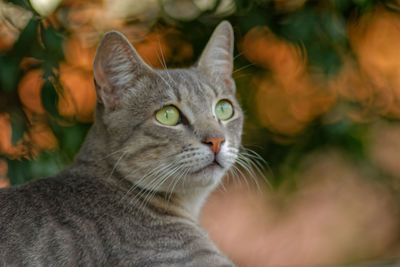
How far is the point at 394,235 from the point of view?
16.5 feet

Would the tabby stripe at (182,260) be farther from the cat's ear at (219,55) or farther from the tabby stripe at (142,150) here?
the cat's ear at (219,55)

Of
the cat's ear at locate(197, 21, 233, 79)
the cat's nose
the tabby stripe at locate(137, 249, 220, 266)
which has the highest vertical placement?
the cat's ear at locate(197, 21, 233, 79)

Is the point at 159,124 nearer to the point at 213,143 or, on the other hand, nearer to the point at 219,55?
the point at 213,143

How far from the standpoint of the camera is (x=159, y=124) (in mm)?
2477

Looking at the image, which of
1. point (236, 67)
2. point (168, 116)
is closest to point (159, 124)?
point (168, 116)

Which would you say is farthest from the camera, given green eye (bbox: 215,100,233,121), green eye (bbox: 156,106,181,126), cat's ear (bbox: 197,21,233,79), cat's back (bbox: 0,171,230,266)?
cat's ear (bbox: 197,21,233,79)

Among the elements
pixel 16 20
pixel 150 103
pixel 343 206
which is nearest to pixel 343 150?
pixel 343 206

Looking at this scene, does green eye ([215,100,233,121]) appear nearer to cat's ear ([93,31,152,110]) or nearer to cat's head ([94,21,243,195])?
cat's head ([94,21,243,195])

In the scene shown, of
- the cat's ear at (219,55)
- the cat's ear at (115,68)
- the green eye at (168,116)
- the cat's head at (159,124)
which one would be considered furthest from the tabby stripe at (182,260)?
the cat's ear at (219,55)

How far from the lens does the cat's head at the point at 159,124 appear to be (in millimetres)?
2398

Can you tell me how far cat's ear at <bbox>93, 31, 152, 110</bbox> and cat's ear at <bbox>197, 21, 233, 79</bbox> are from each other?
470 millimetres

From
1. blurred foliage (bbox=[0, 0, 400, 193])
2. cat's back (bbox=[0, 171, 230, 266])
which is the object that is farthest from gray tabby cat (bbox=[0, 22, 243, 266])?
blurred foliage (bbox=[0, 0, 400, 193])

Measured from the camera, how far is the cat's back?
2121 mm

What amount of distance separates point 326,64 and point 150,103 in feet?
4.69
